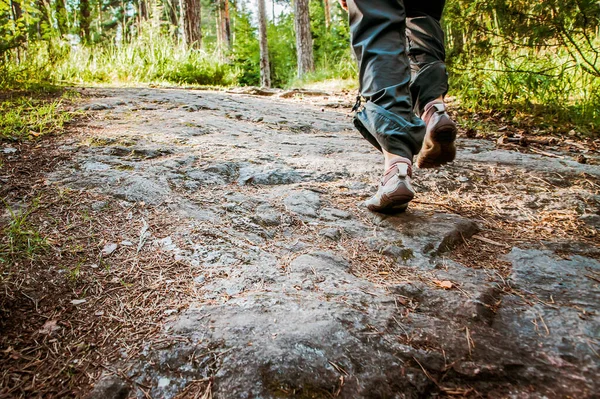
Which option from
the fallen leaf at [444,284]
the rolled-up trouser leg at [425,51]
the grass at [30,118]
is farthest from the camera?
the grass at [30,118]

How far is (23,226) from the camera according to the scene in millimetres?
1423

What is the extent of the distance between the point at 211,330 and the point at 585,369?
34.7 inches

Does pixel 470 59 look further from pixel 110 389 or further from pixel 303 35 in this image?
pixel 303 35

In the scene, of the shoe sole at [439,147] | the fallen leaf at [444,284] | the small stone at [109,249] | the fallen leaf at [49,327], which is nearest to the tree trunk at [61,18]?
the small stone at [109,249]

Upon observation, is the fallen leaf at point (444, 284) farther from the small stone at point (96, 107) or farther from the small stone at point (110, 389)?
the small stone at point (96, 107)

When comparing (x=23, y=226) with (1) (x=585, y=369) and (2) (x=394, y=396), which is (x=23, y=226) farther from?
(1) (x=585, y=369)

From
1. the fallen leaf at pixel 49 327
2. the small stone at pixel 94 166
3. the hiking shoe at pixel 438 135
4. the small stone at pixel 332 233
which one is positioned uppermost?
the hiking shoe at pixel 438 135

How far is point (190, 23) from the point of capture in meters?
7.93

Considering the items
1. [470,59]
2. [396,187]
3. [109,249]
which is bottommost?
[109,249]

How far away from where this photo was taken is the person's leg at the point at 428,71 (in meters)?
1.89

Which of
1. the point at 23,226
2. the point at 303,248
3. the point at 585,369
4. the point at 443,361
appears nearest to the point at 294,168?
the point at 303,248

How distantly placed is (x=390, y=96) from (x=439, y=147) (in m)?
0.45

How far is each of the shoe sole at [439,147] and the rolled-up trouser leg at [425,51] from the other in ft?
0.68

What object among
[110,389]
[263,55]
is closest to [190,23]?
[263,55]
